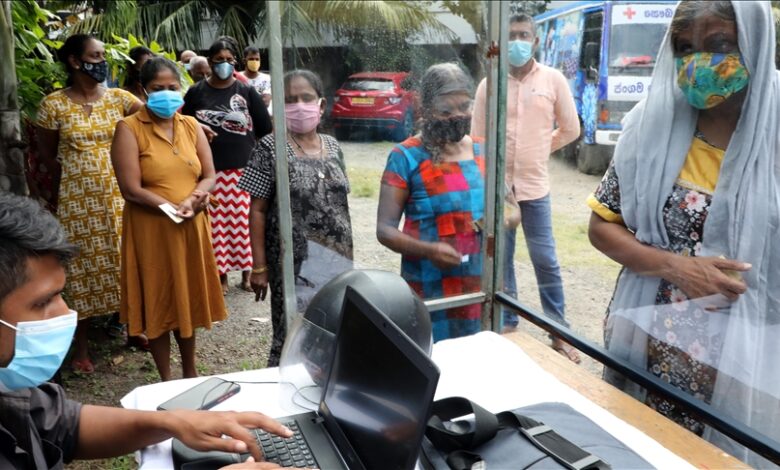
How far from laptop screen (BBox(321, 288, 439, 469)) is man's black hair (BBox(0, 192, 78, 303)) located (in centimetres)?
57

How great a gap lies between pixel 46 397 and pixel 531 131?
162 centimetres

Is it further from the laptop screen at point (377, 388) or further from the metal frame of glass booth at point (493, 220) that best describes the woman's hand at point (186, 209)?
the laptop screen at point (377, 388)

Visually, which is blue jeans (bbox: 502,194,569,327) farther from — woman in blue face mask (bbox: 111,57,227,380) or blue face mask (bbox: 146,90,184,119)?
blue face mask (bbox: 146,90,184,119)

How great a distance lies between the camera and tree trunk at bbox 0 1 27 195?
8.14 ft

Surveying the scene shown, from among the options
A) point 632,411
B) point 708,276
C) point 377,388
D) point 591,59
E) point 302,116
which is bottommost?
point 632,411

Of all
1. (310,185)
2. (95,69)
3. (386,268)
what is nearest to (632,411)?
(386,268)

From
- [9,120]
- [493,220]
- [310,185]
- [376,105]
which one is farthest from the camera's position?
[9,120]

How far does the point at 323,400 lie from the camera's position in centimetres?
133

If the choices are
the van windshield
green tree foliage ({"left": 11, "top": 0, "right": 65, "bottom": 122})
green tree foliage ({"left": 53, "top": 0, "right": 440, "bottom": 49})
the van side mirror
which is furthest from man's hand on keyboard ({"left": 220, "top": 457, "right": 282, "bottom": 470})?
green tree foliage ({"left": 53, "top": 0, "right": 440, "bottom": 49})

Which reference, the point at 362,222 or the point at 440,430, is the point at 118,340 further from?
the point at 440,430

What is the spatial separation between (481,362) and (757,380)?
2.10ft

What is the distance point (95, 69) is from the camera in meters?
2.96

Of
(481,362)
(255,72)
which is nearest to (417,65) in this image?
(481,362)

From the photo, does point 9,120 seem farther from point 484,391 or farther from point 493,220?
point 484,391
